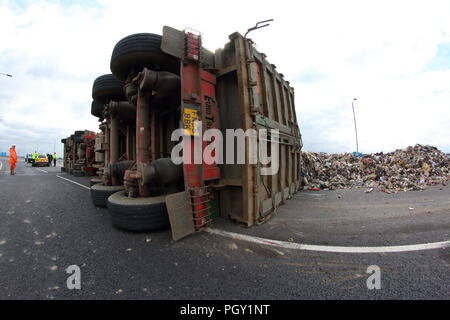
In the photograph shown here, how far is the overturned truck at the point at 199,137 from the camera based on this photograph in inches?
110

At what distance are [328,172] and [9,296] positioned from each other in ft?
31.6

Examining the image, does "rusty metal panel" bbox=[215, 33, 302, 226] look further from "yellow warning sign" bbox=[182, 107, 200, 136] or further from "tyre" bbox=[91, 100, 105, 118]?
"tyre" bbox=[91, 100, 105, 118]

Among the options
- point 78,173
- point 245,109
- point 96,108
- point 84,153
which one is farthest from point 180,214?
point 78,173

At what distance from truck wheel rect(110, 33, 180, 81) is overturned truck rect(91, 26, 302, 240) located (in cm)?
2

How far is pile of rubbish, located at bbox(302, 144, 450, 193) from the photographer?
6945 mm

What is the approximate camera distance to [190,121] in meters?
2.84

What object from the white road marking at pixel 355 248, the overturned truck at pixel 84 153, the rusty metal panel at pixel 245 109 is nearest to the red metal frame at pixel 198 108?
the rusty metal panel at pixel 245 109

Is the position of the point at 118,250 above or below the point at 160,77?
below

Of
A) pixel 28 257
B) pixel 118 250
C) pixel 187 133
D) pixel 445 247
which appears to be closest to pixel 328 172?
pixel 445 247

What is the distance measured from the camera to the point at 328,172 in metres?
8.62

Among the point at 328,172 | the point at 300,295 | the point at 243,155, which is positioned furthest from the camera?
the point at 328,172

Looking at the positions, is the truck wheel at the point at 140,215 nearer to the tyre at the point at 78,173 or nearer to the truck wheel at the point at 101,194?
the truck wheel at the point at 101,194
